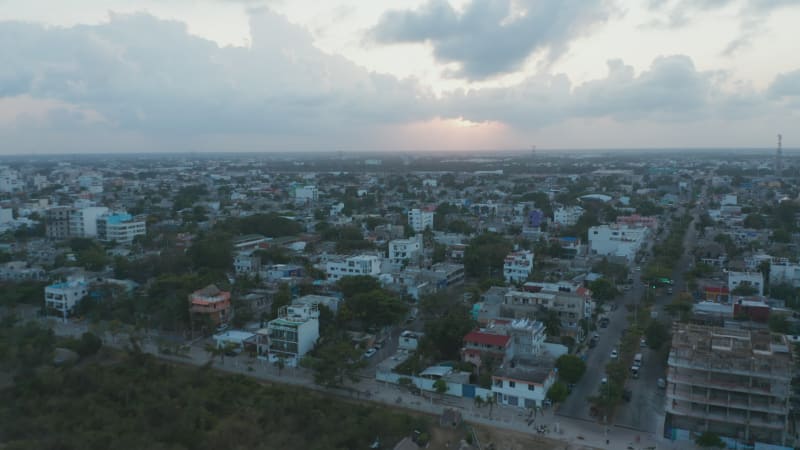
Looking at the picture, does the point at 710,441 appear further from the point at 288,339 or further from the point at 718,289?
the point at 718,289

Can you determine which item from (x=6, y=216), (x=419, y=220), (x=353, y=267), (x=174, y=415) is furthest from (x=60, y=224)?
(x=174, y=415)

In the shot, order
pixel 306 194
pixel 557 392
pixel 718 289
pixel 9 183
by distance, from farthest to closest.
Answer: pixel 9 183, pixel 306 194, pixel 718 289, pixel 557 392

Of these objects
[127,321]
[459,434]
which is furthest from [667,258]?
[127,321]

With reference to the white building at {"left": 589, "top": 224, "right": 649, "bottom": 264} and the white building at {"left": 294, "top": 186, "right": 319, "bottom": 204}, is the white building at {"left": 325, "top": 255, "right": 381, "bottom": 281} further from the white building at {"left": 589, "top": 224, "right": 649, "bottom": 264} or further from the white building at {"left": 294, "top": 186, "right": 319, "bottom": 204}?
the white building at {"left": 294, "top": 186, "right": 319, "bottom": 204}

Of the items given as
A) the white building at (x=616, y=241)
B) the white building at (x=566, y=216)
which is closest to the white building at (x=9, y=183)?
the white building at (x=566, y=216)

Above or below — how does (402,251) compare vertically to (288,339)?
above

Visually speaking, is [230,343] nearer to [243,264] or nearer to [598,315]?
[243,264]

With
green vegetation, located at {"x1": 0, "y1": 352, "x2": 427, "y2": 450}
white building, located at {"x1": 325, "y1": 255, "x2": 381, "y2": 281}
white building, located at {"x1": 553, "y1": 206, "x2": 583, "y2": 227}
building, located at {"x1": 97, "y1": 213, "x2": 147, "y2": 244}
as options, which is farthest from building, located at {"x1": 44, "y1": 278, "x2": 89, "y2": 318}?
white building, located at {"x1": 553, "y1": 206, "x2": 583, "y2": 227}
